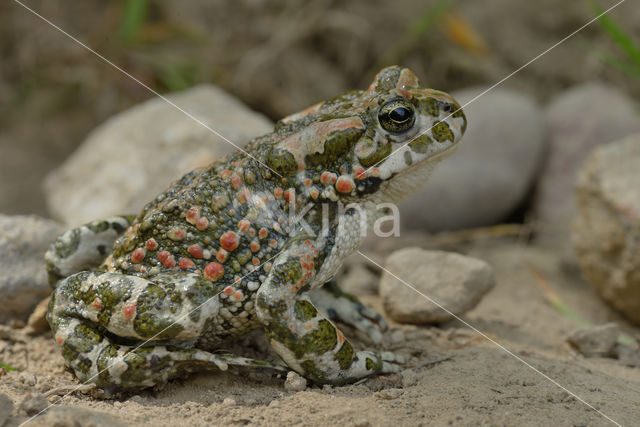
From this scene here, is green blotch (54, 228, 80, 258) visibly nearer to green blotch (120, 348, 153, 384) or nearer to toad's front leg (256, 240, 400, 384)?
green blotch (120, 348, 153, 384)

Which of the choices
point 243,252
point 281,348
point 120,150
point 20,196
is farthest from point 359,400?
point 20,196

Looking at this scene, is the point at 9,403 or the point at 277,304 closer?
the point at 9,403

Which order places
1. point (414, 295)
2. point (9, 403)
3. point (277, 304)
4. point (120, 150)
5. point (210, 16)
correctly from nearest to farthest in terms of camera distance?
point (9, 403) → point (277, 304) → point (414, 295) → point (120, 150) → point (210, 16)

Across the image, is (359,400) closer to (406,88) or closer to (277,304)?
(277,304)

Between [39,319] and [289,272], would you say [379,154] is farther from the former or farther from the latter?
[39,319]

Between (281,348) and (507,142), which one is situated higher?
(507,142)

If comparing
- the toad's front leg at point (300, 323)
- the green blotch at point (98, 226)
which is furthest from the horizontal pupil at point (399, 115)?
the green blotch at point (98, 226)

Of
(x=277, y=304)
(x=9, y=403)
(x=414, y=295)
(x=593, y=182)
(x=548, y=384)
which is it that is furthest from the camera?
(x=593, y=182)

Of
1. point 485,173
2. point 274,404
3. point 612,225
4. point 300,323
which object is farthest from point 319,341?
point 485,173
